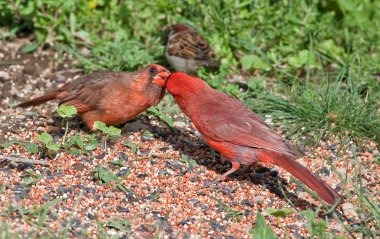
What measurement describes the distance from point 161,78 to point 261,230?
196 cm

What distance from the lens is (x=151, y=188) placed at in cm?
615

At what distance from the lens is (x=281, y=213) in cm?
578

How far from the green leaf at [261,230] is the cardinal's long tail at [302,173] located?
62 centimetres

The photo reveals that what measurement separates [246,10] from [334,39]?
1194mm

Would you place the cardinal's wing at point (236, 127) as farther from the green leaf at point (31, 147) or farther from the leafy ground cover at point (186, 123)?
the green leaf at point (31, 147)

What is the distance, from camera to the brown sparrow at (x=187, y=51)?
827 centimetres

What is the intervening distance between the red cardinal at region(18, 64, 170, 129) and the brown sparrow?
141 centimetres

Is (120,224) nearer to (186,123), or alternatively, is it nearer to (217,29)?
(186,123)

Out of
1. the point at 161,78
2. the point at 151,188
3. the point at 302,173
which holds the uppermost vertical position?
the point at 161,78

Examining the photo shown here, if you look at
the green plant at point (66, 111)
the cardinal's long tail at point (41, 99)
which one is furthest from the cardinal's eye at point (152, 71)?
the cardinal's long tail at point (41, 99)

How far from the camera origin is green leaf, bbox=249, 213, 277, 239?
210 inches

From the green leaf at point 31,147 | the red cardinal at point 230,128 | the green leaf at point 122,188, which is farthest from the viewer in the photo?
the green leaf at point 31,147

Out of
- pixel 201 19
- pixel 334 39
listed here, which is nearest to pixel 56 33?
pixel 201 19

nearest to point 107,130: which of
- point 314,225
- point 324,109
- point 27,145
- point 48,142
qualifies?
point 48,142
